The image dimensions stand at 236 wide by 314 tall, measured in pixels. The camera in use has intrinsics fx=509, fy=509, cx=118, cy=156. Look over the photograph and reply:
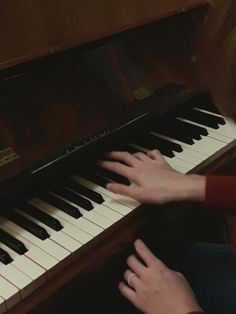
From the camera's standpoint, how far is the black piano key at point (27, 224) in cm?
94

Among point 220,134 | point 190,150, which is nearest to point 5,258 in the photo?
point 190,150

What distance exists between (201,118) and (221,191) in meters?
0.30

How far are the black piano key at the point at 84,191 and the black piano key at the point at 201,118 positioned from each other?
415mm

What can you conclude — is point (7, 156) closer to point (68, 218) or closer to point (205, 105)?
point (68, 218)

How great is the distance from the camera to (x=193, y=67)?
140 centimetres

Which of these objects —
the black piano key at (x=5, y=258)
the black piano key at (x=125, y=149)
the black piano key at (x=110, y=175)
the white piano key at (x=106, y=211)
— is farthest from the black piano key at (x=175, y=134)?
the black piano key at (x=5, y=258)

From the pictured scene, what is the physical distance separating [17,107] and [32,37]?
15cm

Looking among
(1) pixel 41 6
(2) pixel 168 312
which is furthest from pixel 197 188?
(1) pixel 41 6

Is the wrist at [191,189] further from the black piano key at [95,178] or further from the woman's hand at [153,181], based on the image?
the black piano key at [95,178]

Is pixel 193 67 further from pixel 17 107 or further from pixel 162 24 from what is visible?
pixel 17 107

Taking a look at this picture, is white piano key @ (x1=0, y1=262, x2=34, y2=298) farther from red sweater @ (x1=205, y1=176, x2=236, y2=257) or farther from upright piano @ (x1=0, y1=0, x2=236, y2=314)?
red sweater @ (x1=205, y1=176, x2=236, y2=257)

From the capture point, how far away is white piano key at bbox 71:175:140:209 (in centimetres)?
104

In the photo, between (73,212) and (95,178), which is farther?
(95,178)

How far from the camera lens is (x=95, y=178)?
43.7 inches
